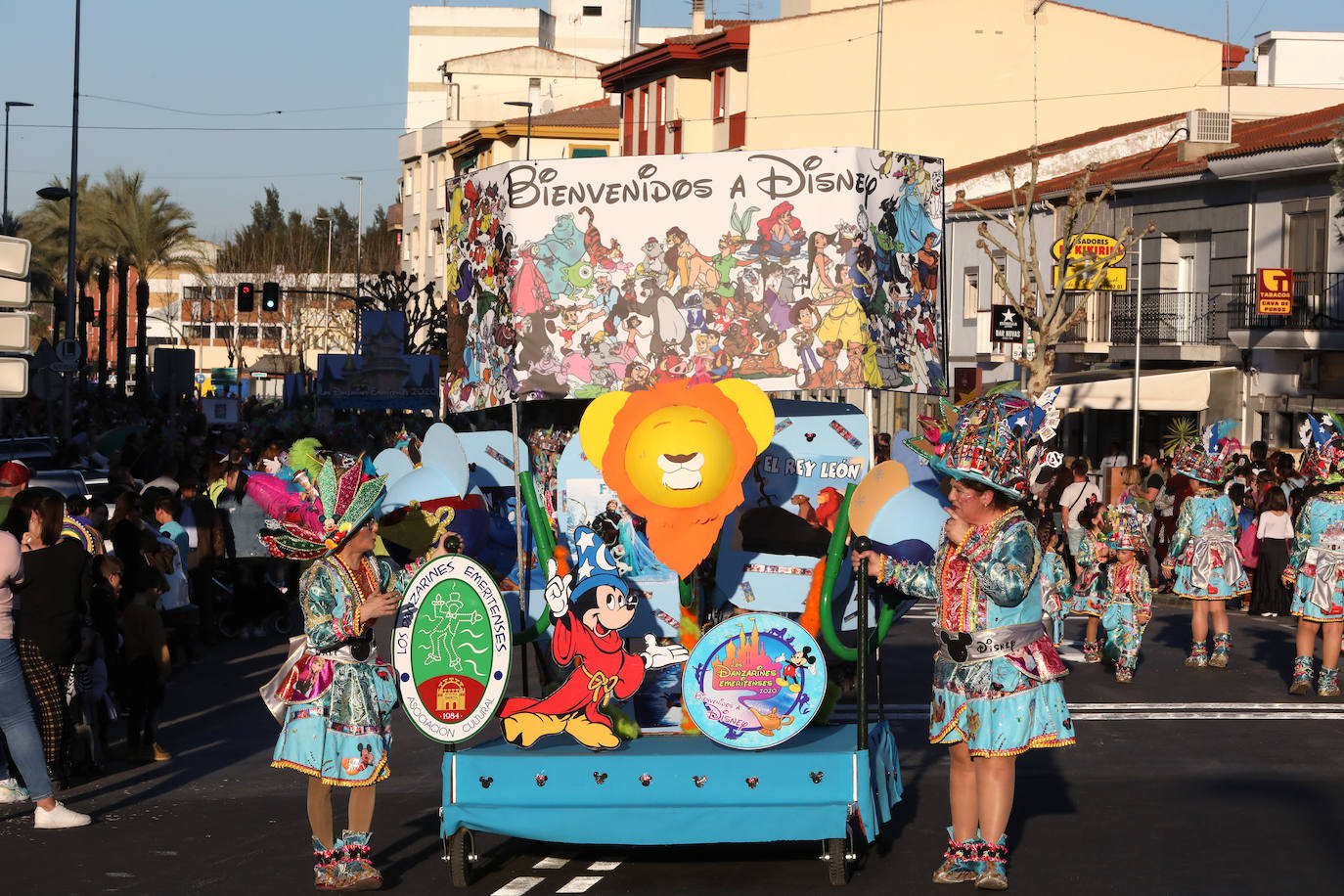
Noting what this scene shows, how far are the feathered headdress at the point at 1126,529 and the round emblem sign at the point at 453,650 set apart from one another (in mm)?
8438

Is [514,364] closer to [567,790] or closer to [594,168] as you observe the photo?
[594,168]

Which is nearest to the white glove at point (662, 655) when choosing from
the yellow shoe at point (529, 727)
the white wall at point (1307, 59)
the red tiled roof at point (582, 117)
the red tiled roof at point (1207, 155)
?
the yellow shoe at point (529, 727)

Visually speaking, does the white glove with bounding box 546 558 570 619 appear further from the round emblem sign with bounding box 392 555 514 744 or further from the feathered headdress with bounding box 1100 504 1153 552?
the feathered headdress with bounding box 1100 504 1153 552

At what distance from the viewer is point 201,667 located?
53.0ft

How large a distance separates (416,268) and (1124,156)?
4925cm

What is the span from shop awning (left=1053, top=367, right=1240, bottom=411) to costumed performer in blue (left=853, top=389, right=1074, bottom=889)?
24.4m

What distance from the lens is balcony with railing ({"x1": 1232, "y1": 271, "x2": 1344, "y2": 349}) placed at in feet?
100

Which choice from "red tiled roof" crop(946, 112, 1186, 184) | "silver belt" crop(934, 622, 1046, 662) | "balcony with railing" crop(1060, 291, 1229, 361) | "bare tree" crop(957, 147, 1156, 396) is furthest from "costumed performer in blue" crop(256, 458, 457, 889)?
"red tiled roof" crop(946, 112, 1186, 184)

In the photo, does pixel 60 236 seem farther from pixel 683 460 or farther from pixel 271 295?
pixel 683 460

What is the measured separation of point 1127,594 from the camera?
14.6m

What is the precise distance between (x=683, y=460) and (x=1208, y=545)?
8.24 metres

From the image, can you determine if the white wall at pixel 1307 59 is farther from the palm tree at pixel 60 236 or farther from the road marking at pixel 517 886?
the road marking at pixel 517 886

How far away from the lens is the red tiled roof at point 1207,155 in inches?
A: 1270

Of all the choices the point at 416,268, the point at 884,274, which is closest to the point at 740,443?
the point at 884,274
